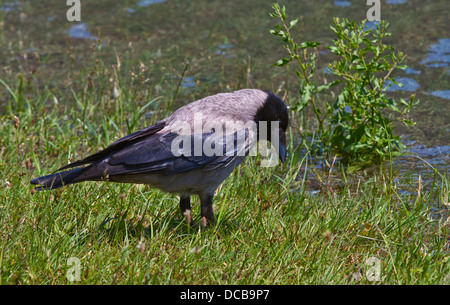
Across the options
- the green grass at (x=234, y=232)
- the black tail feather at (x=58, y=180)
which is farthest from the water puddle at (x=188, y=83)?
the black tail feather at (x=58, y=180)

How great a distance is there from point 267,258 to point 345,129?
2188 millimetres

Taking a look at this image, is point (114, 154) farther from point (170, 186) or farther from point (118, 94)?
point (118, 94)

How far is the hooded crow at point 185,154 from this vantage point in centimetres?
414

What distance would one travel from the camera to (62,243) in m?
3.72

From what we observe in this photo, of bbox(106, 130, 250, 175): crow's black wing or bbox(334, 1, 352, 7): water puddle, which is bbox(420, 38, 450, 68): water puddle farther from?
bbox(106, 130, 250, 175): crow's black wing

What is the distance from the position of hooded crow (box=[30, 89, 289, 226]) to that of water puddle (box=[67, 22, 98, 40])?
4.95m

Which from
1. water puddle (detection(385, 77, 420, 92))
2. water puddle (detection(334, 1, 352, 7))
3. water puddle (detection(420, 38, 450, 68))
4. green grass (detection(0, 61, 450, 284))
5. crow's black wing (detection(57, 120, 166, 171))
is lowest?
green grass (detection(0, 61, 450, 284))

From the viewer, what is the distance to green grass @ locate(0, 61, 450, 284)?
3.59 m

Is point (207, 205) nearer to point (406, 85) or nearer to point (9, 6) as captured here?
point (406, 85)

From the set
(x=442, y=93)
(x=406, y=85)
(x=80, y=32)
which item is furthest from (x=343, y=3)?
(x=80, y=32)

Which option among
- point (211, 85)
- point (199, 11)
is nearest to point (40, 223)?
point (211, 85)

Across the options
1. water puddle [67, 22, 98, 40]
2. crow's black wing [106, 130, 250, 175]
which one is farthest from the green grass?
water puddle [67, 22, 98, 40]

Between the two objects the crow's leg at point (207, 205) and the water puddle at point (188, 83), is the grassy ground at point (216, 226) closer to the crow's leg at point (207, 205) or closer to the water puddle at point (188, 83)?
the crow's leg at point (207, 205)
